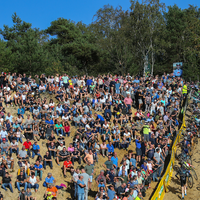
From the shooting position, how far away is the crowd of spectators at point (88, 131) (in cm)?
1020

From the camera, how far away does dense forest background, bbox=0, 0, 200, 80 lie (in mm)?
31516

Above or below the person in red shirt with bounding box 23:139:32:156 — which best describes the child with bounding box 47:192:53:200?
below

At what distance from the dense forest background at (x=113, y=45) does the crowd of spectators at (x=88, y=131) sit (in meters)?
15.5

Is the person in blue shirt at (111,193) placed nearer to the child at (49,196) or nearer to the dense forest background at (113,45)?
the child at (49,196)

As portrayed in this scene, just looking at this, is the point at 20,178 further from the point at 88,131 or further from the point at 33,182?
the point at 88,131

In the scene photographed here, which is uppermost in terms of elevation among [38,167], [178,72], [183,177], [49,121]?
[178,72]

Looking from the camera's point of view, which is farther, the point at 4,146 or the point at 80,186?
the point at 4,146

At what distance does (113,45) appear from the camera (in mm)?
41375

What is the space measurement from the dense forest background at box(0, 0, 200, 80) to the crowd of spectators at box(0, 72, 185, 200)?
609 inches

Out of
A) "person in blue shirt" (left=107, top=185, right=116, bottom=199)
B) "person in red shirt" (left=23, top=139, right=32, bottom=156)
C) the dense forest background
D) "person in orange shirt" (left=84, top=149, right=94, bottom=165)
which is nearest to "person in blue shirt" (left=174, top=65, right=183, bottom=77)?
the dense forest background

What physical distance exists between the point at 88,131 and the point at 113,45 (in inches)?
1190

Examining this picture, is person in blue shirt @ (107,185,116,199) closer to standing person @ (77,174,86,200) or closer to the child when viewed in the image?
standing person @ (77,174,86,200)

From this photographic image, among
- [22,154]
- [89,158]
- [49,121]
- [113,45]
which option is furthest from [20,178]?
[113,45]

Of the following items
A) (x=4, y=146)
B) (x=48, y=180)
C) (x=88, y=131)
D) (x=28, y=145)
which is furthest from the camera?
(x=88, y=131)
